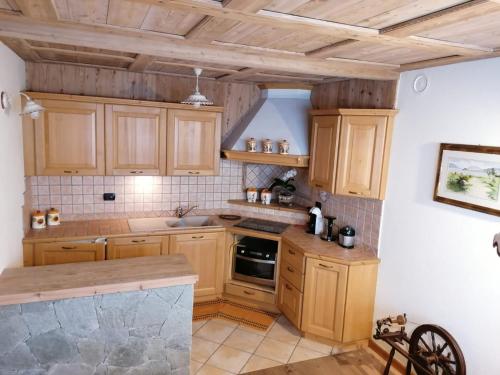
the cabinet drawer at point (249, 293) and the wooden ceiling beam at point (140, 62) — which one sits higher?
the wooden ceiling beam at point (140, 62)

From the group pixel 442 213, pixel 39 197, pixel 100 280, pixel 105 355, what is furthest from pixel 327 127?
pixel 39 197

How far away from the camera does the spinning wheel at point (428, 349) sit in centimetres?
254

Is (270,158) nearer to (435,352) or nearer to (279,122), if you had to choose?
(279,122)

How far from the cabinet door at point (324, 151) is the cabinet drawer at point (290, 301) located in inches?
40.1

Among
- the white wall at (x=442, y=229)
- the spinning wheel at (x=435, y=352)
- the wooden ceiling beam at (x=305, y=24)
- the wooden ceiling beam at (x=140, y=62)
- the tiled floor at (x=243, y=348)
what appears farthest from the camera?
the tiled floor at (x=243, y=348)

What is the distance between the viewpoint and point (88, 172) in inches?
141

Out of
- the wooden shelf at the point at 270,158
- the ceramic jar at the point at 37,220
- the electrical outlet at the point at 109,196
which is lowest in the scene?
the ceramic jar at the point at 37,220

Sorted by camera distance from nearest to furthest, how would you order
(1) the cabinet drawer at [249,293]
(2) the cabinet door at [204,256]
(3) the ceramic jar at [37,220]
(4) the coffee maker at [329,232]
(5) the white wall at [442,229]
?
(5) the white wall at [442,229], (3) the ceramic jar at [37,220], (4) the coffee maker at [329,232], (2) the cabinet door at [204,256], (1) the cabinet drawer at [249,293]

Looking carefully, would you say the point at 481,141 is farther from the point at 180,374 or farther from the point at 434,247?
the point at 180,374

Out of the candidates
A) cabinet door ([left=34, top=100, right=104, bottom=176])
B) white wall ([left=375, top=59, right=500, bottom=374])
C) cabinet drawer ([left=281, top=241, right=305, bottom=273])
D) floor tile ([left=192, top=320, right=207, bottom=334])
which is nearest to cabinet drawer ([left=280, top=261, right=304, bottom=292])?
cabinet drawer ([left=281, top=241, right=305, bottom=273])

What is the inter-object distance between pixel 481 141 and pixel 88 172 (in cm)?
328

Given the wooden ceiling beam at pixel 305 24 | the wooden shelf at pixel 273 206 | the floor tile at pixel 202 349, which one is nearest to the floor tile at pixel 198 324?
the floor tile at pixel 202 349

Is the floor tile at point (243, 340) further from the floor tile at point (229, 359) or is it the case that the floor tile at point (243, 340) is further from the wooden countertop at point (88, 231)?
the wooden countertop at point (88, 231)

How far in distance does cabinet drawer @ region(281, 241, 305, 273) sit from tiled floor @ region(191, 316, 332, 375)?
0.65 metres
